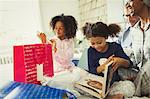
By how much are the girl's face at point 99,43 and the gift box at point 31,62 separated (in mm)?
240

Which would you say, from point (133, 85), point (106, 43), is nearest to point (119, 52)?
point (106, 43)

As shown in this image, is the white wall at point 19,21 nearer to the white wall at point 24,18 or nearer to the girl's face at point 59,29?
the white wall at point 24,18

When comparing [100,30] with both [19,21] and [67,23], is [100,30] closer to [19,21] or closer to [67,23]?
[67,23]

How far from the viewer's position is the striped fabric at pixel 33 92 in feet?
2.68

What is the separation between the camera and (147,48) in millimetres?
1031

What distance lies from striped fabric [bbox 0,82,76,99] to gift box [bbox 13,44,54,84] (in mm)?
90

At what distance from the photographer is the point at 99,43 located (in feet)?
3.49

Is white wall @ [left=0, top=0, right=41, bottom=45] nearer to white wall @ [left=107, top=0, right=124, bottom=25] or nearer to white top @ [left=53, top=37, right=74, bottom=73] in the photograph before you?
white wall @ [left=107, top=0, right=124, bottom=25]

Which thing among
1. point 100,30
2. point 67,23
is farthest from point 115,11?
point 100,30

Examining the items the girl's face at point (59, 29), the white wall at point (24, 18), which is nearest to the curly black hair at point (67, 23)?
the girl's face at point (59, 29)

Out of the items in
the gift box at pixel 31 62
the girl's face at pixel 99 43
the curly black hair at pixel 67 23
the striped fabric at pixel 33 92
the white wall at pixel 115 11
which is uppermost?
the white wall at pixel 115 11

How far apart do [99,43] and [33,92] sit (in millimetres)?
415

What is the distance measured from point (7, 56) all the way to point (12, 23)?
398mm

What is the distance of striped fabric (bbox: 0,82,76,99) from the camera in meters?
0.82
